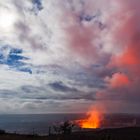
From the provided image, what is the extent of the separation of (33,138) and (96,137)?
1605 centimetres

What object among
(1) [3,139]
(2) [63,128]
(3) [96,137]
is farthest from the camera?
(2) [63,128]

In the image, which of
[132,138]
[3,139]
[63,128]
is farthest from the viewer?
[63,128]

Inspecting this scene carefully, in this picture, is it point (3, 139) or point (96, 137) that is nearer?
point (3, 139)

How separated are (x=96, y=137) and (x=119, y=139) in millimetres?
6277

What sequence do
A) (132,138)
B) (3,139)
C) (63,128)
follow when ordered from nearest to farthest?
(3,139) → (132,138) → (63,128)

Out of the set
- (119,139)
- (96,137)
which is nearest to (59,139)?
(96,137)

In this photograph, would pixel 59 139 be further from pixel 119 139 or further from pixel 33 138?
pixel 119 139

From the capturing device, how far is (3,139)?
7369 centimetres

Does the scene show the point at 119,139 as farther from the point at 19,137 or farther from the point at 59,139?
the point at 19,137

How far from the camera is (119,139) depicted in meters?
80.0

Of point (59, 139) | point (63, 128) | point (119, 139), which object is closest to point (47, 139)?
point (59, 139)

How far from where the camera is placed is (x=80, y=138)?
7825cm

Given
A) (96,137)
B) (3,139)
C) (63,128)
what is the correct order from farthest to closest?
1. (63,128)
2. (96,137)
3. (3,139)

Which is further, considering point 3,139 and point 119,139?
point 119,139
